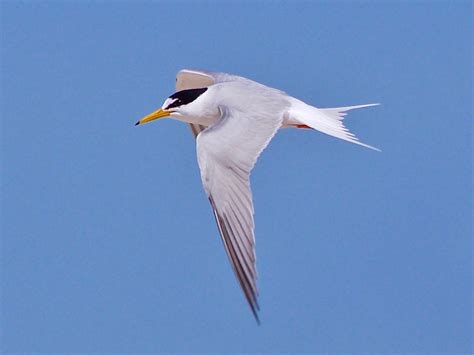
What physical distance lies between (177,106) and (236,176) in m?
1.65

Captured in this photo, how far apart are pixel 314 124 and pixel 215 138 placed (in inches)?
49.9

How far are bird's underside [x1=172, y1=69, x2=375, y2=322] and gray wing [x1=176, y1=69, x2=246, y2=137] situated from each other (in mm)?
436

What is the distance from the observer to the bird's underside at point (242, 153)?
7.11 metres

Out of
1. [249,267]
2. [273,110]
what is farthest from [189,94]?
[249,267]

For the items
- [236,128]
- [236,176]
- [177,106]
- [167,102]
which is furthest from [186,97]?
[236,176]

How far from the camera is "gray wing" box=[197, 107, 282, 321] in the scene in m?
7.07

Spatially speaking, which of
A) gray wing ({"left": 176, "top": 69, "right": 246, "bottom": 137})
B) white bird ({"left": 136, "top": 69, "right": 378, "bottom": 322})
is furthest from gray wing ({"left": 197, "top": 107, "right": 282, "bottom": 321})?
gray wing ({"left": 176, "top": 69, "right": 246, "bottom": 137})

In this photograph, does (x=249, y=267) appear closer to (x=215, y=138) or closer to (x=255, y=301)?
(x=255, y=301)

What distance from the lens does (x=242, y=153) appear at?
306 inches

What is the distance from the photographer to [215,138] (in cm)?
783

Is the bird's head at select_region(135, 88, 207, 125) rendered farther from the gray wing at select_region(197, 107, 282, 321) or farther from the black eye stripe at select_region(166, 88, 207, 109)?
the gray wing at select_region(197, 107, 282, 321)

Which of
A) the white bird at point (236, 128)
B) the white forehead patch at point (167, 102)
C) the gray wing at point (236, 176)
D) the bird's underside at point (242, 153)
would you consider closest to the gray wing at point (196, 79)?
the white bird at point (236, 128)

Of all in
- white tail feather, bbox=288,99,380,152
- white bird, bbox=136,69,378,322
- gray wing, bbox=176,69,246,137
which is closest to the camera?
white bird, bbox=136,69,378,322

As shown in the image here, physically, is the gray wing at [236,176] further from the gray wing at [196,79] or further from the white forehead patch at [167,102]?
the gray wing at [196,79]
